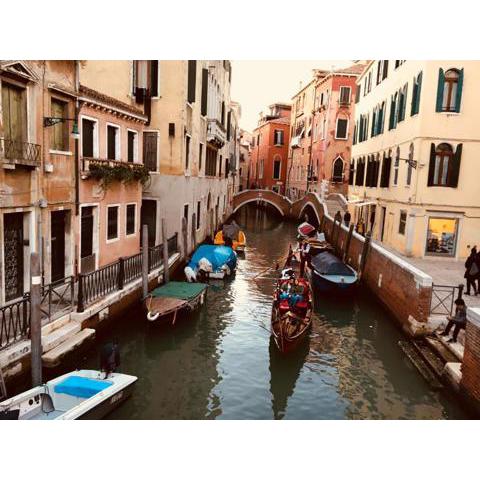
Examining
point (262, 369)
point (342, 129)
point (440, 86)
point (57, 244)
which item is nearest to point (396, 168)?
point (440, 86)

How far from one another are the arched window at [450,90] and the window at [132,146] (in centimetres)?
866

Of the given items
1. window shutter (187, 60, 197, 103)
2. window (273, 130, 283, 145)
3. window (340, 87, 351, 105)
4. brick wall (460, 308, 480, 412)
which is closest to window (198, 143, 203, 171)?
window shutter (187, 60, 197, 103)

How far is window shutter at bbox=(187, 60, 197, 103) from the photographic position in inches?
587

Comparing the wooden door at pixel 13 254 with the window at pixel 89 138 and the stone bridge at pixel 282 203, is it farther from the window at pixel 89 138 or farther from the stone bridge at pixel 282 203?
the stone bridge at pixel 282 203

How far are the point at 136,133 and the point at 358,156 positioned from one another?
13.1m

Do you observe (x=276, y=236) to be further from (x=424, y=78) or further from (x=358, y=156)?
(x=424, y=78)

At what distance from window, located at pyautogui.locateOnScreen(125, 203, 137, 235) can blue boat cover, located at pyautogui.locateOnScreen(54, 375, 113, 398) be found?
6392mm

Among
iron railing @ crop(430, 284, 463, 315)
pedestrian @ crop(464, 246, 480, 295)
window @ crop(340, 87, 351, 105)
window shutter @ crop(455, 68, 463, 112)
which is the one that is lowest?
iron railing @ crop(430, 284, 463, 315)

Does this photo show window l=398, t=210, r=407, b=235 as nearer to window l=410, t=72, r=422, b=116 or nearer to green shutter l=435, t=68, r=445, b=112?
window l=410, t=72, r=422, b=116

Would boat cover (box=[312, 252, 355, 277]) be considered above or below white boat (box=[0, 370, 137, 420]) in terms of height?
above

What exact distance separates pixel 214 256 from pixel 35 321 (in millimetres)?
9002

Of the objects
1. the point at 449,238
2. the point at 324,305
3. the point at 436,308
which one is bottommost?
the point at 324,305

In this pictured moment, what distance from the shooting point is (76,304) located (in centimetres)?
850

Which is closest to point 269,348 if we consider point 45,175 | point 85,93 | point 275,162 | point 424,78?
point 45,175
